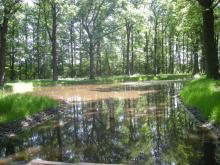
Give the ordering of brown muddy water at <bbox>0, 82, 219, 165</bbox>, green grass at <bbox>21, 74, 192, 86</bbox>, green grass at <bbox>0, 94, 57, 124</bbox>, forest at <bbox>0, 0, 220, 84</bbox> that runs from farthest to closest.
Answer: green grass at <bbox>21, 74, 192, 86</bbox> → forest at <bbox>0, 0, 220, 84</bbox> → green grass at <bbox>0, 94, 57, 124</bbox> → brown muddy water at <bbox>0, 82, 219, 165</bbox>

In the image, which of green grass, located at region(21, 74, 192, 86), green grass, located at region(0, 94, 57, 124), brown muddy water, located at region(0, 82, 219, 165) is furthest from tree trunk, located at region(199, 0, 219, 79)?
green grass, located at region(21, 74, 192, 86)

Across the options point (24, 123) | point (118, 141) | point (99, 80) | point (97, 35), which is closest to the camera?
point (118, 141)

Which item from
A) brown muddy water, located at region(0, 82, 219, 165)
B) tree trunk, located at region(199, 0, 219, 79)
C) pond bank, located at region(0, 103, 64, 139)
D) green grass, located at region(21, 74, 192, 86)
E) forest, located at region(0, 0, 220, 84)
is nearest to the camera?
brown muddy water, located at region(0, 82, 219, 165)

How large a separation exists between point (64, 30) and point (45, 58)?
7529 millimetres

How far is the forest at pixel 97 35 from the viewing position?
111 ft

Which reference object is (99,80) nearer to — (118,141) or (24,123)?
(24,123)

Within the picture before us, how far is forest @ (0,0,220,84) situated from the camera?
33906mm

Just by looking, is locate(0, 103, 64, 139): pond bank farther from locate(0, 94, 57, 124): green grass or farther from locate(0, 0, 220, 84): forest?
locate(0, 0, 220, 84): forest

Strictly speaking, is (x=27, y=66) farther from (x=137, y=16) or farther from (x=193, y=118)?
(x=193, y=118)

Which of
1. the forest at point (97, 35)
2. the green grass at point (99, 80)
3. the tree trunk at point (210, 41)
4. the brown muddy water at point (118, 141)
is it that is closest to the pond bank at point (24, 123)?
the brown muddy water at point (118, 141)

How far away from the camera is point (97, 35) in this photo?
185 ft

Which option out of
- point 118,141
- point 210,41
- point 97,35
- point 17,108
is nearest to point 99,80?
point 97,35

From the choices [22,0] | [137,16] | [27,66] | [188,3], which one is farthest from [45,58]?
[188,3]

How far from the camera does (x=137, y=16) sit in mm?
54969
